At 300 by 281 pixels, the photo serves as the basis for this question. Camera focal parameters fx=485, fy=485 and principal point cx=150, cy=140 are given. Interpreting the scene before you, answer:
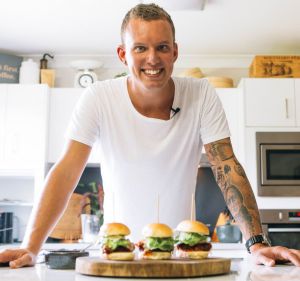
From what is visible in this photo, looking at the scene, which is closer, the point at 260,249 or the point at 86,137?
the point at 260,249

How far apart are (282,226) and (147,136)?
212cm

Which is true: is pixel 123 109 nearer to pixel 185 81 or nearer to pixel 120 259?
pixel 185 81

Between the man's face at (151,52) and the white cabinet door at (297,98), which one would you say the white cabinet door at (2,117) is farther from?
the man's face at (151,52)

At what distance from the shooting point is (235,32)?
372 centimetres

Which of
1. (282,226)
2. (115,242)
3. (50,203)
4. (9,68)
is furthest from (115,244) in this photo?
(9,68)

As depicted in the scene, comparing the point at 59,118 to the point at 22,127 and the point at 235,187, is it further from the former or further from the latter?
the point at 235,187

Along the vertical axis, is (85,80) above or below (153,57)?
above

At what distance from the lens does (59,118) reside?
151 inches

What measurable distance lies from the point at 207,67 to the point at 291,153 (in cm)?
112

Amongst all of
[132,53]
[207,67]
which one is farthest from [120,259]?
[207,67]

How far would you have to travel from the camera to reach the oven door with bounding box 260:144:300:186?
3543 millimetres

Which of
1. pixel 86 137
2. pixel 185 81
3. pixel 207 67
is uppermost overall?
pixel 207 67

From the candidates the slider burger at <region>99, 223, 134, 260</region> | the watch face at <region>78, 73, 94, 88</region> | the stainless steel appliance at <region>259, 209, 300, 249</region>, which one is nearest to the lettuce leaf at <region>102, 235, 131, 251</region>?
the slider burger at <region>99, 223, 134, 260</region>

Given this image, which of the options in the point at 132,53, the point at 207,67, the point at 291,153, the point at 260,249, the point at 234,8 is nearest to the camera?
the point at 260,249
